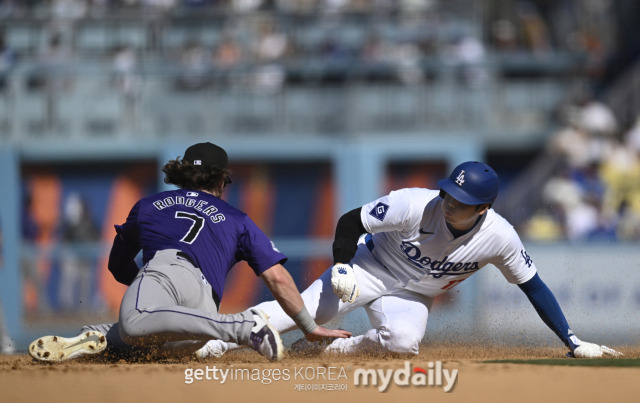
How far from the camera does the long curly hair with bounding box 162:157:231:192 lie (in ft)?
18.1

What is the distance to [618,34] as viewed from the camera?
1672cm

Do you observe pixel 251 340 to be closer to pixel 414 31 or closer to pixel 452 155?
pixel 452 155

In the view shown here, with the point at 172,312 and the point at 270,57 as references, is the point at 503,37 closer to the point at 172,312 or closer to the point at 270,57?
the point at 270,57

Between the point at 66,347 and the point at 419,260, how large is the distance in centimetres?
248

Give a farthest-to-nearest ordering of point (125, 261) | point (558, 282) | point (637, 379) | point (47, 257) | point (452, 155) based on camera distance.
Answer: point (452, 155), point (47, 257), point (558, 282), point (125, 261), point (637, 379)

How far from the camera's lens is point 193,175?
5527mm

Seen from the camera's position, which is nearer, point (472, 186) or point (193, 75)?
point (472, 186)

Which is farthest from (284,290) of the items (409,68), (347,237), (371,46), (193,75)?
(371,46)

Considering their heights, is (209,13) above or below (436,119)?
above

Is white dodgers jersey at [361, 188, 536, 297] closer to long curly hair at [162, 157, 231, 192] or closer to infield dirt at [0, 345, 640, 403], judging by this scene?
long curly hair at [162, 157, 231, 192]

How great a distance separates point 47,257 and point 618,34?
11.5 m

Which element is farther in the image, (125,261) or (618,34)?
(618,34)

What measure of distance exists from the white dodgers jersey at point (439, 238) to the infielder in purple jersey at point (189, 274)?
2.89 ft

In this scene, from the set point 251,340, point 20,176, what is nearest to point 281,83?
point 20,176
